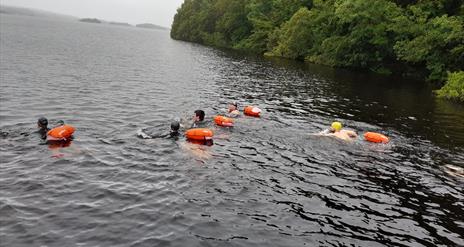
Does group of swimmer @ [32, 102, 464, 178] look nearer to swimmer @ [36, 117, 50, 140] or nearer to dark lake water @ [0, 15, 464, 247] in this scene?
swimmer @ [36, 117, 50, 140]

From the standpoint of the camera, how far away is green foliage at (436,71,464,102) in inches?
1608

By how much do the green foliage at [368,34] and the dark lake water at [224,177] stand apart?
20543mm

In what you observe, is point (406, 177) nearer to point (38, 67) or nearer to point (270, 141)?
point (270, 141)

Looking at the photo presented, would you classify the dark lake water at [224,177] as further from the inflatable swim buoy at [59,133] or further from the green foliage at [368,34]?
the green foliage at [368,34]

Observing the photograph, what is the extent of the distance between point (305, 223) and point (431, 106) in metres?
28.4

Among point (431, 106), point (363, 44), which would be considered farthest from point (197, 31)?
point (431, 106)

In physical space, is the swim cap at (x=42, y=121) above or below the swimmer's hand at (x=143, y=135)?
above

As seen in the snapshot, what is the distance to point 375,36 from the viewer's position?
197 ft

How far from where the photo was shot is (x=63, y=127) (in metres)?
20.1

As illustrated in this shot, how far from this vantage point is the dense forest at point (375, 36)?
167 feet

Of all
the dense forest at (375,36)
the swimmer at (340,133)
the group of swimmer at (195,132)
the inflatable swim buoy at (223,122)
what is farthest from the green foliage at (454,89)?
the inflatable swim buoy at (223,122)

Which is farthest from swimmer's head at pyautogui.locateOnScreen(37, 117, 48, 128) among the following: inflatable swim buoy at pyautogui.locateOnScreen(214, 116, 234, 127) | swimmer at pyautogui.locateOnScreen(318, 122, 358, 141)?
swimmer at pyautogui.locateOnScreen(318, 122, 358, 141)

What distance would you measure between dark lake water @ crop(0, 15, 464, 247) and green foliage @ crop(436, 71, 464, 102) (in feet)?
25.1

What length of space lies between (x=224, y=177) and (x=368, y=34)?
165 feet
